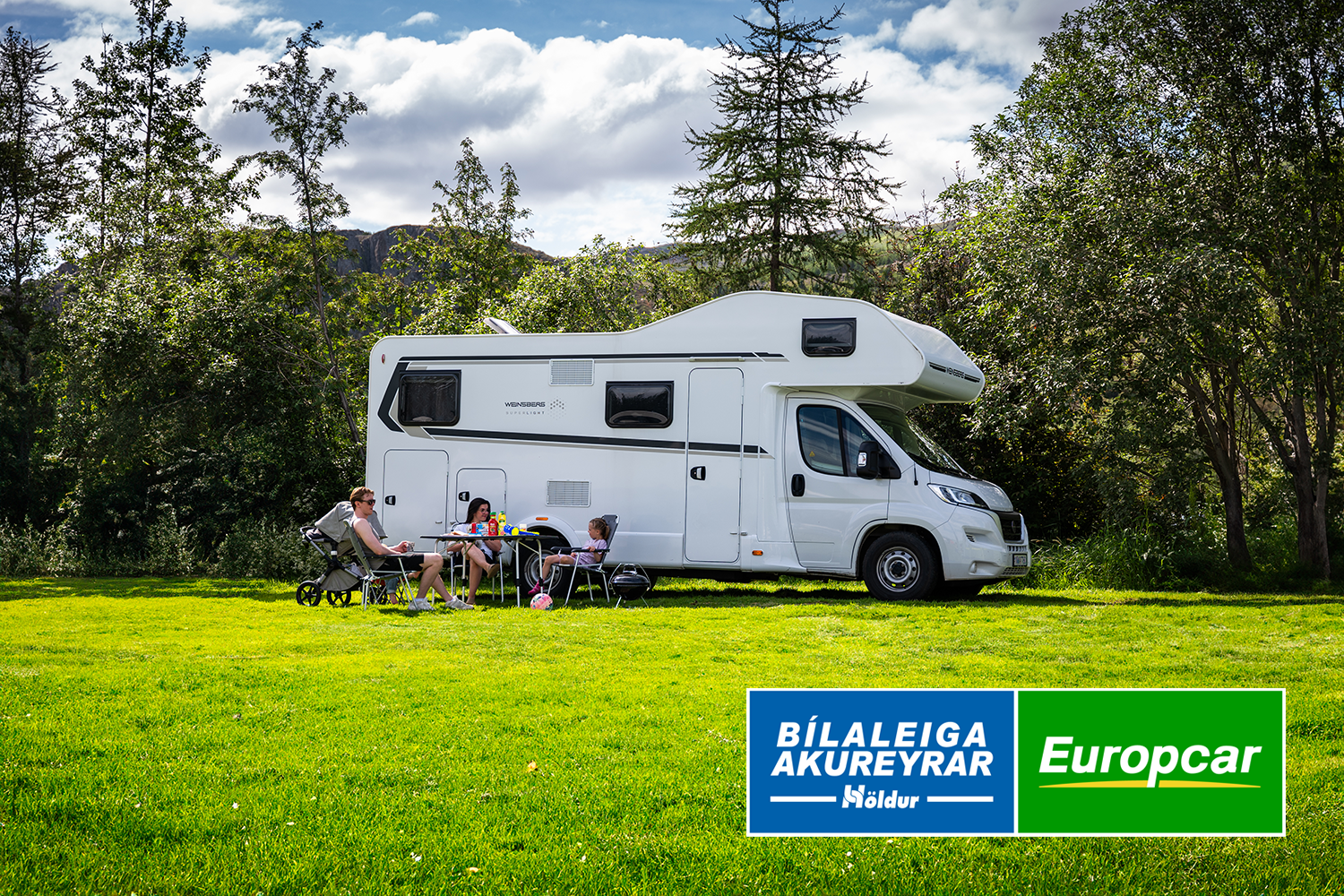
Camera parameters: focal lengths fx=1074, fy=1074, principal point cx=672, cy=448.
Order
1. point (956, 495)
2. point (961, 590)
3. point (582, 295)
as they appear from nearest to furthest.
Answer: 1. point (956, 495)
2. point (961, 590)
3. point (582, 295)

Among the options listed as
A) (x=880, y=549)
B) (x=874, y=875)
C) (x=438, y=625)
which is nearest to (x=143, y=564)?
(x=438, y=625)

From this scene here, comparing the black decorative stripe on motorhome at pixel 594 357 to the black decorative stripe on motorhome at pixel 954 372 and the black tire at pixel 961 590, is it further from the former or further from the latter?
the black tire at pixel 961 590

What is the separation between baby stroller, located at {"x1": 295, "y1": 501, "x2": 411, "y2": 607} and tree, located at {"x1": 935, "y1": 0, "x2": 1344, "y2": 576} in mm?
8554

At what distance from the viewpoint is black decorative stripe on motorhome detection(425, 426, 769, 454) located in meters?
12.1

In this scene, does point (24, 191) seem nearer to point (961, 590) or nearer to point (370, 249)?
point (370, 249)

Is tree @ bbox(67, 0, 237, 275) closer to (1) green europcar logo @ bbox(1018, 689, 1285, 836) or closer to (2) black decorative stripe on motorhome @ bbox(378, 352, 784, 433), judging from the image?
(2) black decorative stripe on motorhome @ bbox(378, 352, 784, 433)

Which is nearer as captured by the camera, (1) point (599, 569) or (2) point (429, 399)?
(1) point (599, 569)

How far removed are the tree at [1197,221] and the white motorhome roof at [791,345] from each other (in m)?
2.16

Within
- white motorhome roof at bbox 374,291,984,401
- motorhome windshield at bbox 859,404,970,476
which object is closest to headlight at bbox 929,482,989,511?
motorhome windshield at bbox 859,404,970,476

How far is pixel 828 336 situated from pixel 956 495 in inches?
87.9

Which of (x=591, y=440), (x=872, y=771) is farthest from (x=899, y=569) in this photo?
(x=872, y=771)

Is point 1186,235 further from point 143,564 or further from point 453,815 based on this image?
point 143,564

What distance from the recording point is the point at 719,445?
12.2 metres

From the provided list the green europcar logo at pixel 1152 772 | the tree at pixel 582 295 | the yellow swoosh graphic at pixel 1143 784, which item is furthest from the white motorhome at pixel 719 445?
the yellow swoosh graphic at pixel 1143 784
